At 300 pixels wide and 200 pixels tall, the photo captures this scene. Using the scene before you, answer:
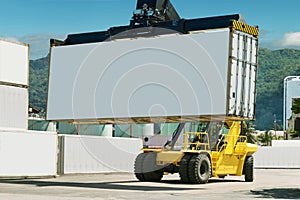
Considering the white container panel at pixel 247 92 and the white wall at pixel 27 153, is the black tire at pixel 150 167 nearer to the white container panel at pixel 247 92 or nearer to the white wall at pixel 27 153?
the white wall at pixel 27 153

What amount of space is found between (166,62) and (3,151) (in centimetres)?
1043

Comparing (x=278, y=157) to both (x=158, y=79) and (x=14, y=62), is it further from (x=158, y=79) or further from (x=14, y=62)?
(x=158, y=79)

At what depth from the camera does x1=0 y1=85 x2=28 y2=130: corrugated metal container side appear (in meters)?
Answer: 27.1

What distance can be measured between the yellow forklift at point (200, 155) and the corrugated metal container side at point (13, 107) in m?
6.86

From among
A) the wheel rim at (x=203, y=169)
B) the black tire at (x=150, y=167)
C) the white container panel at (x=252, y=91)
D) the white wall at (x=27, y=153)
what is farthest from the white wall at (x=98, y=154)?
the white container panel at (x=252, y=91)

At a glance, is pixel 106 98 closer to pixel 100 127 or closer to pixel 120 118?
pixel 120 118

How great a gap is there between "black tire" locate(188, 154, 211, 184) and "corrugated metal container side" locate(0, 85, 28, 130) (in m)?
9.68

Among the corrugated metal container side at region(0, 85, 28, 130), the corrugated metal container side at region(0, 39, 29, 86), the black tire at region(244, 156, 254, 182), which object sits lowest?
the black tire at region(244, 156, 254, 182)

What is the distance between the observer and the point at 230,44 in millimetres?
17984

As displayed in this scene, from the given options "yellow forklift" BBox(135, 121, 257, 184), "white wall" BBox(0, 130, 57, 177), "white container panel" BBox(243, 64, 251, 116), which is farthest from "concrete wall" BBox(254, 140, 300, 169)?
"white container panel" BBox(243, 64, 251, 116)

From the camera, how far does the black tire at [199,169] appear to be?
22422mm

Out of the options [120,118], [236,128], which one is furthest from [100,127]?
[120,118]

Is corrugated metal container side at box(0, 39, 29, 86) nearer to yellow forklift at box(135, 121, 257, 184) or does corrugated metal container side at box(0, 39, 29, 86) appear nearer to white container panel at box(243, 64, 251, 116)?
yellow forklift at box(135, 121, 257, 184)

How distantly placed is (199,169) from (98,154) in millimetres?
12226
